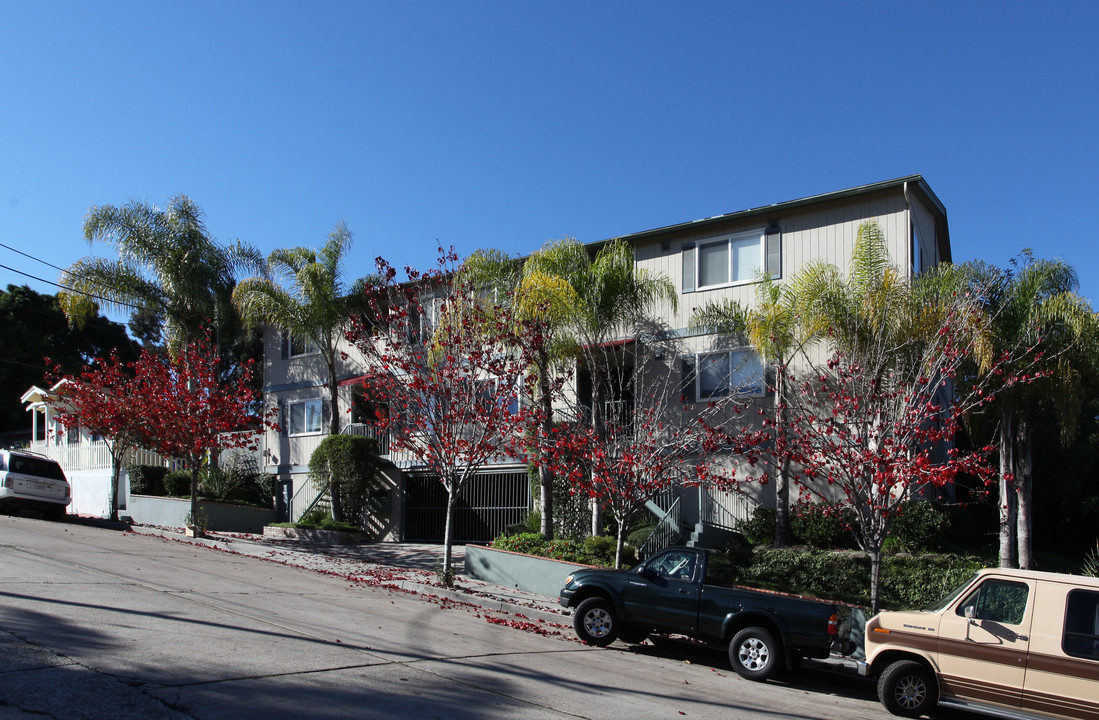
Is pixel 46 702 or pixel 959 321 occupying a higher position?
pixel 959 321

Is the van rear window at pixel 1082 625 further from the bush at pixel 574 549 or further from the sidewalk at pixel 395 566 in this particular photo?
the bush at pixel 574 549

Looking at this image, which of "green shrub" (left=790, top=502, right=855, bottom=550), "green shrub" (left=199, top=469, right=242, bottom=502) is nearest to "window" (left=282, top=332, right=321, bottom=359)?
"green shrub" (left=199, top=469, right=242, bottom=502)

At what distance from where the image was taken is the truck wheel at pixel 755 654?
1038 centimetres

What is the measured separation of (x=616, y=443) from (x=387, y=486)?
12.3 meters

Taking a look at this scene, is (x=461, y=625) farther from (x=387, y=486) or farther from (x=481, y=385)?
(x=387, y=486)

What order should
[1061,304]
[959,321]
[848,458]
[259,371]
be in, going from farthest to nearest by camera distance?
[259,371]
[1061,304]
[959,321]
[848,458]

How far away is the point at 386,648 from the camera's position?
9664mm

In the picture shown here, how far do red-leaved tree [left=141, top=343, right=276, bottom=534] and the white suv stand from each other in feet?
9.01

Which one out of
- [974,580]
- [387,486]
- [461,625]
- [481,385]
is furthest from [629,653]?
[387,486]

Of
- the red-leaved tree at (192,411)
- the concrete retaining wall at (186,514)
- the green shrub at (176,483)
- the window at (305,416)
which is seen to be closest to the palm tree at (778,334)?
the red-leaved tree at (192,411)

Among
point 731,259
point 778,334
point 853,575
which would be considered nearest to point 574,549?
point 853,575

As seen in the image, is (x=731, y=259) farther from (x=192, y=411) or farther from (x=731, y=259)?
(x=192, y=411)

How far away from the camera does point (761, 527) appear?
728 inches

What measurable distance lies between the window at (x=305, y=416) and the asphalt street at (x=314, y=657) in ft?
41.8
